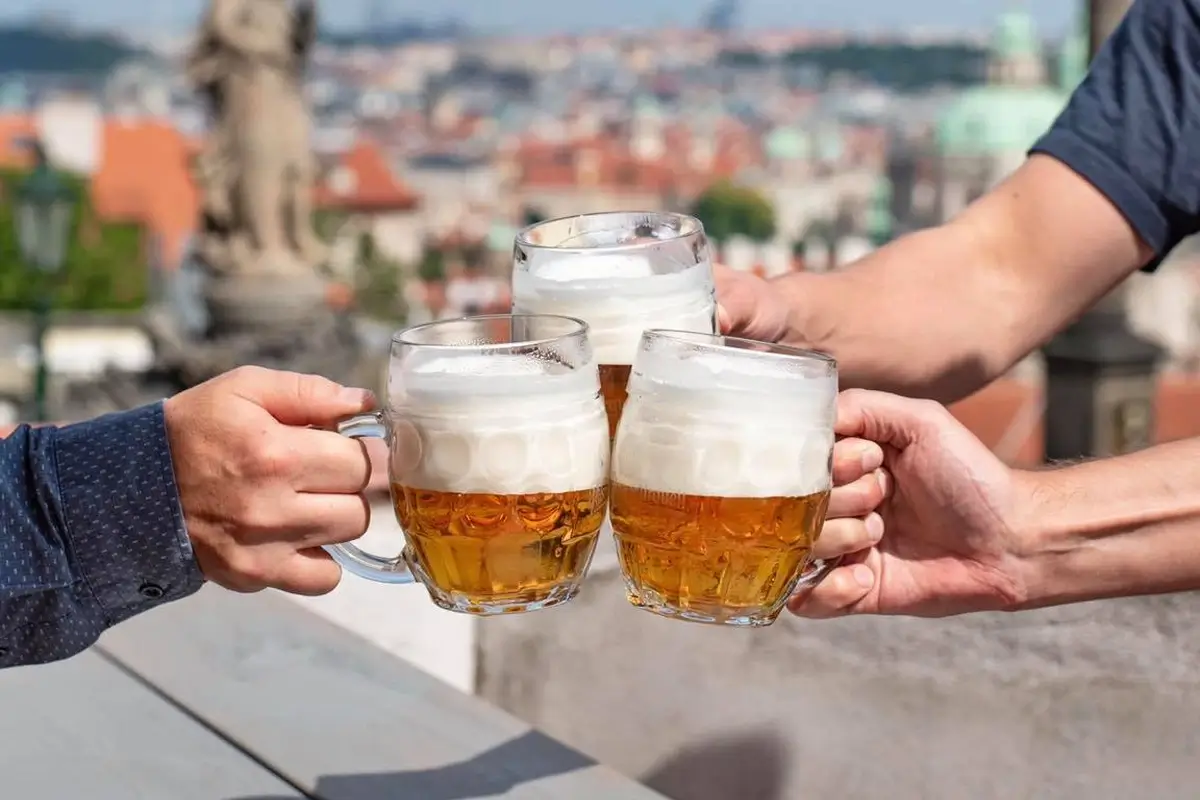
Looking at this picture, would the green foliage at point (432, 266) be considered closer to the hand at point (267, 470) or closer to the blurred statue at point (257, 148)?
the blurred statue at point (257, 148)

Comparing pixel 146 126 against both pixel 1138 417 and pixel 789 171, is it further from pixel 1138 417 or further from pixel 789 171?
Result: pixel 1138 417

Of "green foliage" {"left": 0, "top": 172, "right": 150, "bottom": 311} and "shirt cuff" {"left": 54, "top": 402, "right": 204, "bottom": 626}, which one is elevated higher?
"shirt cuff" {"left": 54, "top": 402, "right": 204, "bottom": 626}

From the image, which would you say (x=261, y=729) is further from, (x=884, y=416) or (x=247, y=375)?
(x=884, y=416)

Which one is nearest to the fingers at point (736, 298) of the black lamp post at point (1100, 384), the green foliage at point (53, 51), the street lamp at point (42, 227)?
the black lamp post at point (1100, 384)

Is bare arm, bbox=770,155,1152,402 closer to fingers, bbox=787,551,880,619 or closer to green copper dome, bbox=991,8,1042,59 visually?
fingers, bbox=787,551,880,619

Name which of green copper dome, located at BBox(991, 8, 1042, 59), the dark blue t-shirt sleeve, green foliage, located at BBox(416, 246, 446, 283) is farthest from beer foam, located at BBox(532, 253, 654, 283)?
green foliage, located at BBox(416, 246, 446, 283)

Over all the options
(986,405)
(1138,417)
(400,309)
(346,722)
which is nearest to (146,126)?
(400,309)

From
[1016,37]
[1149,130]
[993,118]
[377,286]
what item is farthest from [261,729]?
[1016,37]
